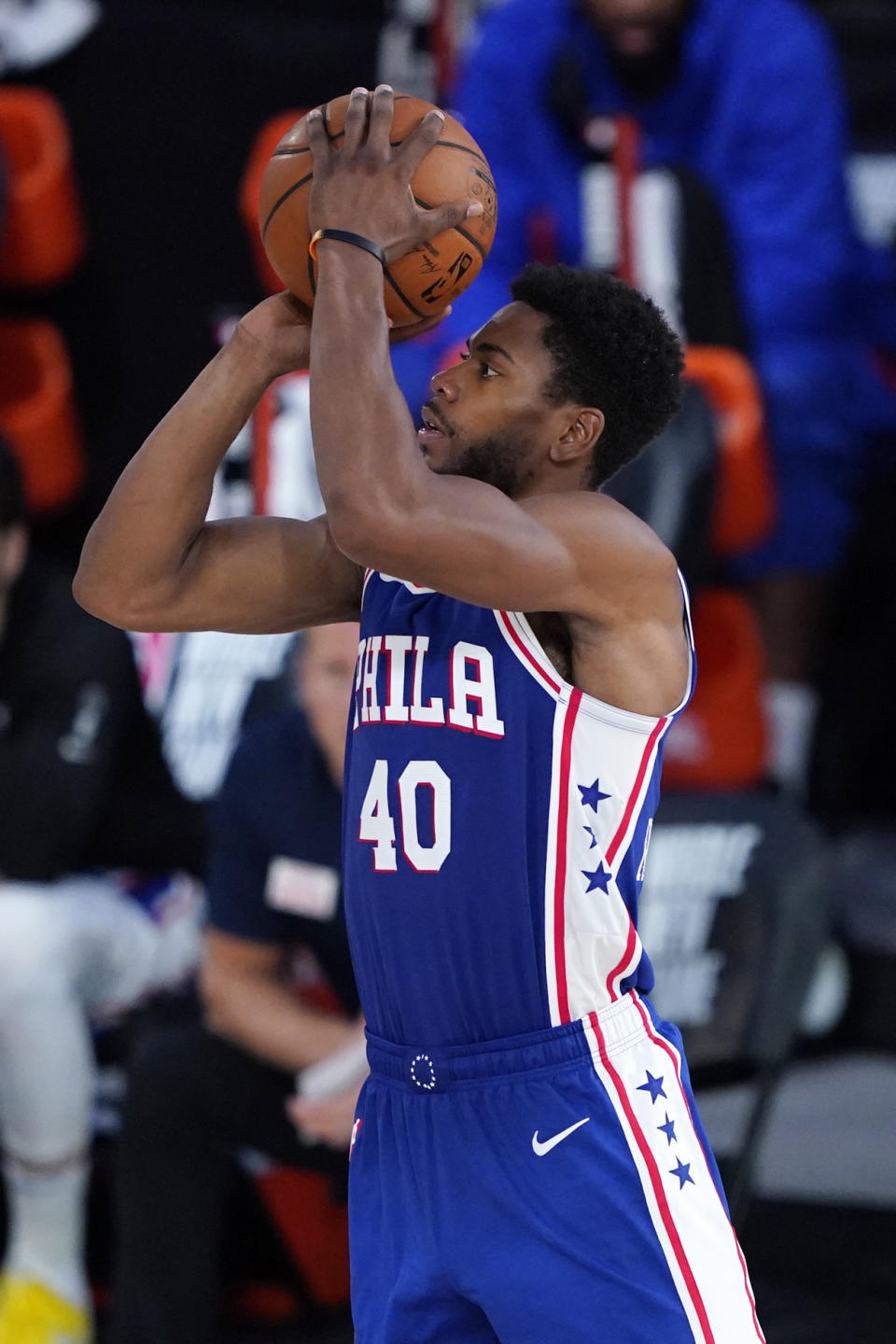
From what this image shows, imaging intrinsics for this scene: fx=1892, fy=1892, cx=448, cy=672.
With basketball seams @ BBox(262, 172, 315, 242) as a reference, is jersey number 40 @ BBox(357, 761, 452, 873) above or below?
below

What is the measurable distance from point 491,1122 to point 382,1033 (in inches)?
7.7

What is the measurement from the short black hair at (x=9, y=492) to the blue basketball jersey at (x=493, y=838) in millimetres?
2016

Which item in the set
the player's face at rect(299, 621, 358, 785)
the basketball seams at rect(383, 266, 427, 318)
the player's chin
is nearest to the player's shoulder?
the player's chin

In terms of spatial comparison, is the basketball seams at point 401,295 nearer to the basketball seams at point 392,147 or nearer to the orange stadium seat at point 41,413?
the basketball seams at point 392,147

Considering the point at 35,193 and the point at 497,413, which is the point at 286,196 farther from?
the point at 35,193

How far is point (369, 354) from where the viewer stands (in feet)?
6.74

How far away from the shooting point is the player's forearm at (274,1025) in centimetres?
352

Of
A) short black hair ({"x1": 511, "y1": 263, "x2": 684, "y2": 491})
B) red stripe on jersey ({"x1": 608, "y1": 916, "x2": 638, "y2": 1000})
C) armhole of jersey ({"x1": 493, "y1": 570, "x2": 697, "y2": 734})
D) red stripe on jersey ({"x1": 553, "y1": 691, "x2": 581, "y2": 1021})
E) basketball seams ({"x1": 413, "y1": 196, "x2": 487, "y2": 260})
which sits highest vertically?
basketball seams ({"x1": 413, "y1": 196, "x2": 487, "y2": 260})

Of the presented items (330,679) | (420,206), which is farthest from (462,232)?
(330,679)

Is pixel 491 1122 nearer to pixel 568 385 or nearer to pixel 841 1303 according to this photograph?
pixel 568 385

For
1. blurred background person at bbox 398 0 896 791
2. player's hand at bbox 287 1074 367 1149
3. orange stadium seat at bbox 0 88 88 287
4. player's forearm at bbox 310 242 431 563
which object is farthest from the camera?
orange stadium seat at bbox 0 88 88 287

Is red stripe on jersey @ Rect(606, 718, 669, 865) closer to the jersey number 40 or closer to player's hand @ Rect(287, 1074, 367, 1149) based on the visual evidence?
the jersey number 40

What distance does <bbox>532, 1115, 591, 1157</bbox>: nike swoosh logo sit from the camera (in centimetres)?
216

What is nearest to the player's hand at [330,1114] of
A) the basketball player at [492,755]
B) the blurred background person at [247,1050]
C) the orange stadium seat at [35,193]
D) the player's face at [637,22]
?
the blurred background person at [247,1050]
